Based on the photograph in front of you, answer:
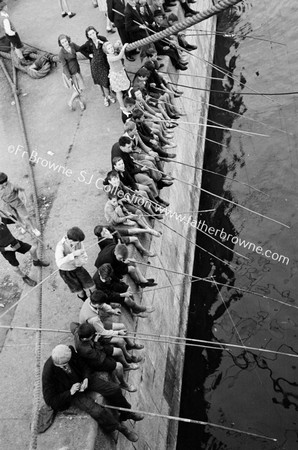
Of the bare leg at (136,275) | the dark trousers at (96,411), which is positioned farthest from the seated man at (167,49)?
the dark trousers at (96,411)

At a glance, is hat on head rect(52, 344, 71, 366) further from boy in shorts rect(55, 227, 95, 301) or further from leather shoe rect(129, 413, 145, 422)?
boy in shorts rect(55, 227, 95, 301)

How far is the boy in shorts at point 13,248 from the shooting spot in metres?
8.43

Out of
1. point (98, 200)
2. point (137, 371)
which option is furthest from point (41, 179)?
point (137, 371)

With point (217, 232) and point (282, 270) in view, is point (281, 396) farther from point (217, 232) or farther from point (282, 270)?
point (217, 232)

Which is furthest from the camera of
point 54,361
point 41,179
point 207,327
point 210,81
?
point 210,81

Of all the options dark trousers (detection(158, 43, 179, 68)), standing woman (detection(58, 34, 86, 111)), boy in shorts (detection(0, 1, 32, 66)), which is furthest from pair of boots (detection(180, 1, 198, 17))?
standing woman (detection(58, 34, 86, 111))

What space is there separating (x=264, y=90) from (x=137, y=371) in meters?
10.4

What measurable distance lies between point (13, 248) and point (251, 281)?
465 cm

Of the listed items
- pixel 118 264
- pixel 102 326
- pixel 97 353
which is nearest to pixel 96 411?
pixel 97 353

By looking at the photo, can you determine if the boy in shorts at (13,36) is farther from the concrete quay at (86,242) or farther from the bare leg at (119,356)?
the bare leg at (119,356)

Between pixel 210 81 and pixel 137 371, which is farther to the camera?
pixel 210 81

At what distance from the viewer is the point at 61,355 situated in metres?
5.98

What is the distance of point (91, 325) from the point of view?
6762 mm

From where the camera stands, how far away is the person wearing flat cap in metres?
6.22
